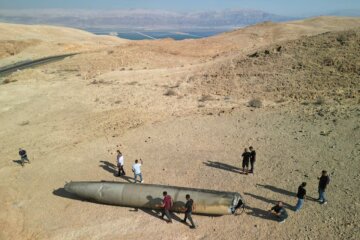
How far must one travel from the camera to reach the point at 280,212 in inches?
530

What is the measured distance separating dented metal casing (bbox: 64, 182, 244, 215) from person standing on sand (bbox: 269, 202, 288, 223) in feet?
4.21

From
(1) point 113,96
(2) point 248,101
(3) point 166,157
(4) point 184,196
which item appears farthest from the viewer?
(1) point 113,96

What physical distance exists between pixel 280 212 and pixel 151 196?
5242 millimetres

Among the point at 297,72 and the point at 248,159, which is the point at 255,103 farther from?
the point at 248,159

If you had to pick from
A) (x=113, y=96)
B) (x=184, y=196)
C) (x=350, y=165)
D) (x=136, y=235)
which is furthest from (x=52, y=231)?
(x=113, y=96)

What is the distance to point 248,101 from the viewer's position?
27.3m

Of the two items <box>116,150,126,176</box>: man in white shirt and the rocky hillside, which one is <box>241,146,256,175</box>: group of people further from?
the rocky hillside

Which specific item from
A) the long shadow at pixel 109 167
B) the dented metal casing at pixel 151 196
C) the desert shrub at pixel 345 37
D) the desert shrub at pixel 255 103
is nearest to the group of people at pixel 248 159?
the dented metal casing at pixel 151 196

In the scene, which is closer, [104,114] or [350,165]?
[350,165]

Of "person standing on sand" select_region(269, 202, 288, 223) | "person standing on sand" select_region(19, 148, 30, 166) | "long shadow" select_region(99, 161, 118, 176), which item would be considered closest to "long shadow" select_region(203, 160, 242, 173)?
"person standing on sand" select_region(269, 202, 288, 223)

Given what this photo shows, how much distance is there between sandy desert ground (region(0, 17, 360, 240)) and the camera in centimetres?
1397

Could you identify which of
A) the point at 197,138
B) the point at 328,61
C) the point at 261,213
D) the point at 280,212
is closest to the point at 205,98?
the point at 197,138

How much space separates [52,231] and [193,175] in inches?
270

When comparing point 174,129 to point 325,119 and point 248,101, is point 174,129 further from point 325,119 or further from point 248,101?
point 325,119
